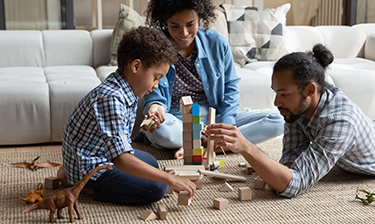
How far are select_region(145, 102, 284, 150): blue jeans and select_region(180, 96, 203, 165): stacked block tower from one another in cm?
40

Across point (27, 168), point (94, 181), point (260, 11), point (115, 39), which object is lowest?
point (27, 168)

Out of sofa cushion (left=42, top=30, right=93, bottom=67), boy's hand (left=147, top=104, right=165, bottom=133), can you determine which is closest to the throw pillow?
sofa cushion (left=42, top=30, right=93, bottom=67)

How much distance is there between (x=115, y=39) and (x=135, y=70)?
1526 mm

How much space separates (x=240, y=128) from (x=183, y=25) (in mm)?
625

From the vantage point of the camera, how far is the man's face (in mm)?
1345

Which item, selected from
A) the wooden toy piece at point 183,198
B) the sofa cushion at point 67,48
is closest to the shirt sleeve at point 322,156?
the wooden toy piece at point 183,198

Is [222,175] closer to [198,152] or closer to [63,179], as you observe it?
[198,152]

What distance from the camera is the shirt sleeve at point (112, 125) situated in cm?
117

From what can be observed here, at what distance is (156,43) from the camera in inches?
50.9

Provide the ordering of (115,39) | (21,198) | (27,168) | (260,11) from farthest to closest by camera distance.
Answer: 1. (260,11)
2. (115,39)
3. (27,168)
4. (21,198)


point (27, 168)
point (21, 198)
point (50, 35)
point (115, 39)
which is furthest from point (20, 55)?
point (21, 198)

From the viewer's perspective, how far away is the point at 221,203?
1291mm

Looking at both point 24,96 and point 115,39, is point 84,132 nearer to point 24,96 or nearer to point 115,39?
point 24,96

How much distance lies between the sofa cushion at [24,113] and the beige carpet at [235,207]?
538mm
